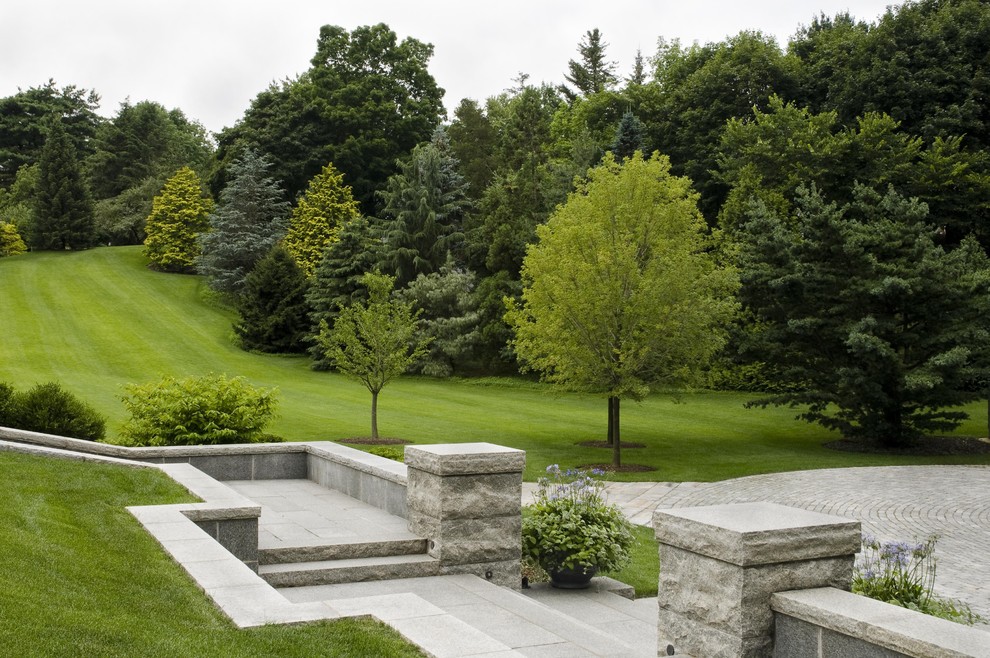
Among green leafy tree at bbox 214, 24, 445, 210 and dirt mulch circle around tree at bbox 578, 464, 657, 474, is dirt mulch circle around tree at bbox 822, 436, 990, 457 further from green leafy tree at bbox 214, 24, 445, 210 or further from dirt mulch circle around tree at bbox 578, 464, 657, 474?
green leafy tree at bbox 214, 24, 445, 210

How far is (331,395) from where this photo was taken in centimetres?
3077

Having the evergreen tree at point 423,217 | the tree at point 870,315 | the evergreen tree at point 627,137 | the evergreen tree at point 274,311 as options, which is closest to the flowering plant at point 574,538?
the tree at point 870,315

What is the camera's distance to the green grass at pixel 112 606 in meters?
4.05

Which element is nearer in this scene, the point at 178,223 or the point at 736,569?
the point at 736,569

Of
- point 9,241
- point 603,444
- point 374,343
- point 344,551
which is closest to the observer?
point 344,551

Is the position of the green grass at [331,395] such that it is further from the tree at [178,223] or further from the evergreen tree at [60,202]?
the evergreen tree at [60,202]

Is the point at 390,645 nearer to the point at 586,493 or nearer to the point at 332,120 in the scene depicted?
the point at 586,493

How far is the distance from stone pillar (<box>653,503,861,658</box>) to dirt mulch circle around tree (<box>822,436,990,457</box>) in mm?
19447

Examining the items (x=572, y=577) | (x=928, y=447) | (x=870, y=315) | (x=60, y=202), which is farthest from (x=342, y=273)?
(x=572, y=577)

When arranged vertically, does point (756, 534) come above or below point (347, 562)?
above

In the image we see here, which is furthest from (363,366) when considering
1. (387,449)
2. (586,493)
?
(586,493)

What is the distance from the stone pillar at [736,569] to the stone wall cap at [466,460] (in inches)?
116

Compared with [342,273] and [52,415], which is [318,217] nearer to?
[342,273]

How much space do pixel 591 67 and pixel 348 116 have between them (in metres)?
21.0
